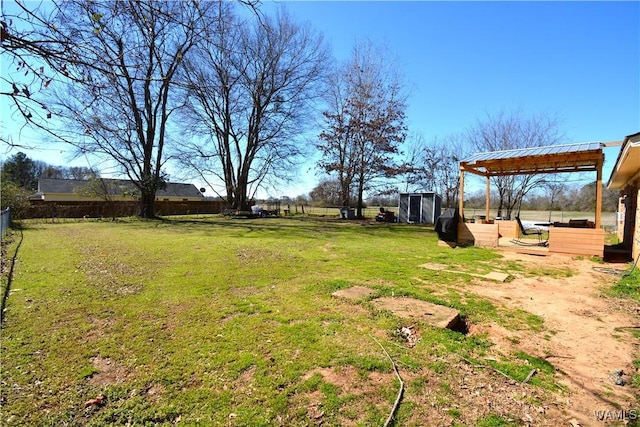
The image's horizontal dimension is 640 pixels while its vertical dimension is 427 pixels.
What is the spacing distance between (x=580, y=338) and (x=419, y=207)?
17275 millimetres

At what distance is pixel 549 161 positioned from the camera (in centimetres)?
879

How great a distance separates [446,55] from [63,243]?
42.9ft

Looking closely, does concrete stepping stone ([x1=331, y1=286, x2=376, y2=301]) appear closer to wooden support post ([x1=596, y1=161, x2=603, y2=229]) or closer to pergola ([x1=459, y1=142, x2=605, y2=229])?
pergola ([x1=459, y1=142, x2=605, y2=229])

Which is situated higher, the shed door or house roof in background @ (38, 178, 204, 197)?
house roof in background @ (38, 178, 204, 197)

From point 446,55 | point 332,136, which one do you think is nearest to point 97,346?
point 446,55

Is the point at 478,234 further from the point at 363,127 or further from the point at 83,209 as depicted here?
the point at 83,209

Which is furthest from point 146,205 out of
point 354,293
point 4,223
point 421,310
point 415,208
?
point 421,310

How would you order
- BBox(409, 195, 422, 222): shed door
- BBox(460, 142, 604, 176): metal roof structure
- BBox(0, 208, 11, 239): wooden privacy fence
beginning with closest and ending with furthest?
BBox(460, 142, 604, 176): metal roof structure → BBox(0, 208, 11, 239): wooden privacy fence → BBox(409, 195, 422, 222): shed door

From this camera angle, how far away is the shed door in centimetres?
1978

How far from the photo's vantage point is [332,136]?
2080cm

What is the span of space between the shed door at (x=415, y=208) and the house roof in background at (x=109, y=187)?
16.1m

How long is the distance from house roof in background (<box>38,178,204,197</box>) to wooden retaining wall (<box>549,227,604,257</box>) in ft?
66.9

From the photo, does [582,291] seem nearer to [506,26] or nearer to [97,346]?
[97,346]

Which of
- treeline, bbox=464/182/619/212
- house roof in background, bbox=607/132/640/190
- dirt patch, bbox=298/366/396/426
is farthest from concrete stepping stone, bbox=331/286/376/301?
treeline, bbox=464/182/619/212
